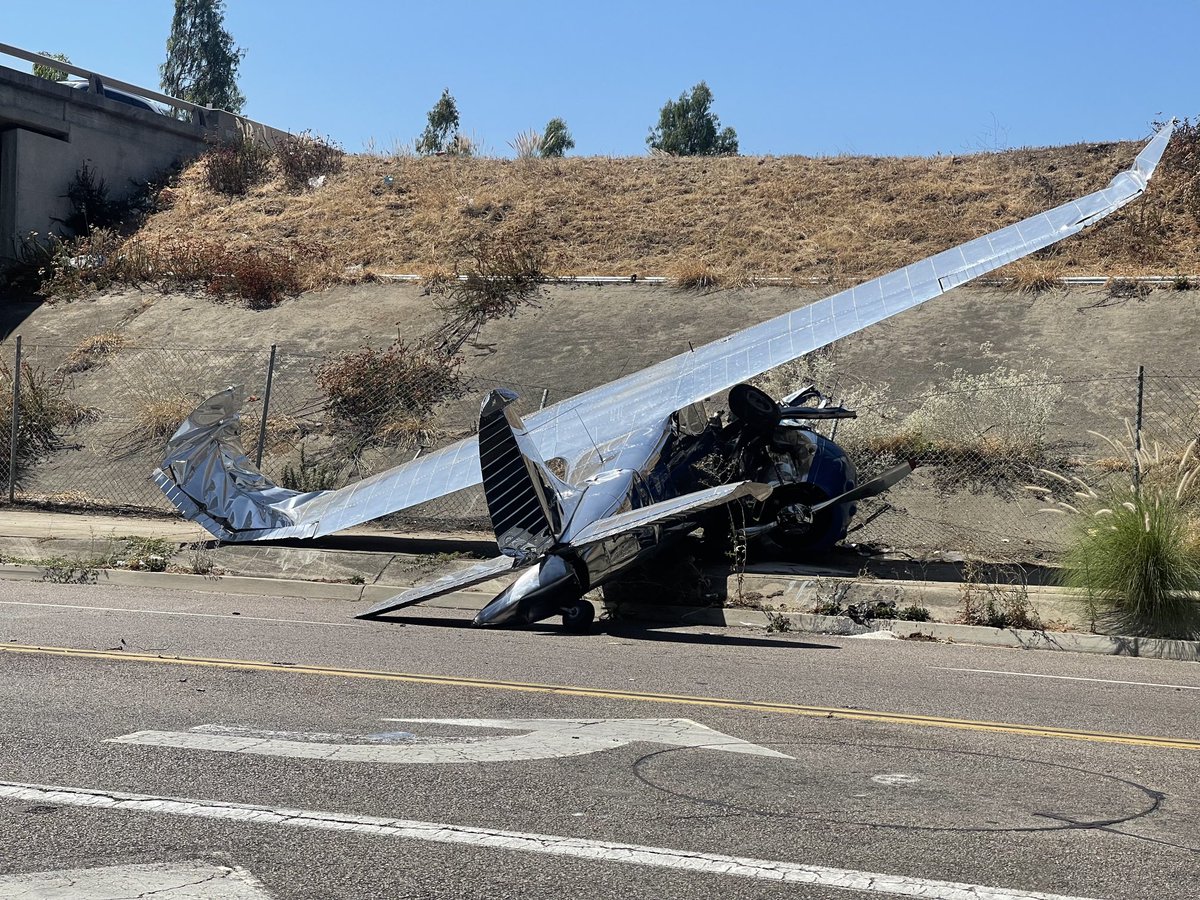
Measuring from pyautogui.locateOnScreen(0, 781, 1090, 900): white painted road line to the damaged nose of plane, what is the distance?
5180 mm

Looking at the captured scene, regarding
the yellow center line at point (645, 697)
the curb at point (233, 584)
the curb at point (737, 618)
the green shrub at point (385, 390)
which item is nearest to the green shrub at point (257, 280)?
the green shrub at point (385, 390)

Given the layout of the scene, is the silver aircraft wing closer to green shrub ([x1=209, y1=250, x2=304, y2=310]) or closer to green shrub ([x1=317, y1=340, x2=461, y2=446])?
green shrub ([x1=317, y1=340, x2=461, y2=446])

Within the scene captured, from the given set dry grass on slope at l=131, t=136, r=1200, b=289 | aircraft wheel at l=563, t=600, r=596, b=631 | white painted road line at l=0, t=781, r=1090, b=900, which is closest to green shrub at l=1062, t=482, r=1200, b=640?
aircraft wheel at l=563, t=600, r=596, b=631

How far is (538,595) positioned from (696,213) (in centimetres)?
2038

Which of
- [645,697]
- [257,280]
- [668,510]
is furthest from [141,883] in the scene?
[257,280]

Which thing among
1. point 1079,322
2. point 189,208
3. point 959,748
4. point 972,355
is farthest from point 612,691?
point 189,208

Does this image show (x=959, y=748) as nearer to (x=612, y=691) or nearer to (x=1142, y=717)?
(x=1142, y=717)

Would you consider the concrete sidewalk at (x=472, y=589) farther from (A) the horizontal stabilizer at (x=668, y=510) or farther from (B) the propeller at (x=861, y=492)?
(A) the horizontal stabilizer at (x=668, y=510)

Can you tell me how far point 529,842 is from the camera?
4535mm

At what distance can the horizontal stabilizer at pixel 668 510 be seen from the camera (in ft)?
28.1

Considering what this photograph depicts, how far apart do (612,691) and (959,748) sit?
85.5 inches

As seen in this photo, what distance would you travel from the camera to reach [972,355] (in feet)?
65.6

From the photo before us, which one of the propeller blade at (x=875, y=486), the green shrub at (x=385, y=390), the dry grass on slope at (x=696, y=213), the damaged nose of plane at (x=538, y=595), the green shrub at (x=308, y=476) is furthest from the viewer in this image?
the dry grass on slope at (x=696, y=213)

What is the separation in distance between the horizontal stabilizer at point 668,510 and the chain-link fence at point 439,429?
4580 mm
